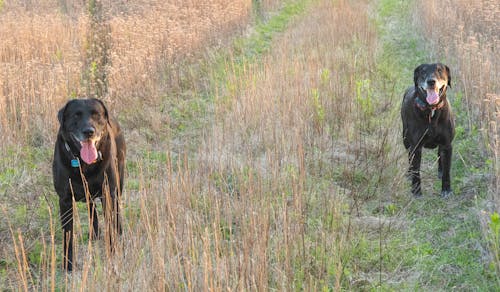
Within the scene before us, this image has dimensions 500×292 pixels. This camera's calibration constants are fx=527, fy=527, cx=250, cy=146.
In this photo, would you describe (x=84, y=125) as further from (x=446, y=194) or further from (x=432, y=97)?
(x=446, y=194)

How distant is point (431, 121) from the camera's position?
483 centimetres

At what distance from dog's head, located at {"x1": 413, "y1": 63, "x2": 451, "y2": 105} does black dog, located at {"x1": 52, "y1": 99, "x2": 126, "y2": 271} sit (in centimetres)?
280

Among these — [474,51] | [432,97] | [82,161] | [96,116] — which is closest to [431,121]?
Result: [432,97]

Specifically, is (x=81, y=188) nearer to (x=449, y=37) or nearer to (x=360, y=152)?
(x=360, y=152)

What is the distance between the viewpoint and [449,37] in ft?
27.5

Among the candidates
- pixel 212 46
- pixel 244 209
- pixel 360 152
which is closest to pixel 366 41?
pixel 212 46

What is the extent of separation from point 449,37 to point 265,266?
6.78m

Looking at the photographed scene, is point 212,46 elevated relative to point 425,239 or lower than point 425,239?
elevated

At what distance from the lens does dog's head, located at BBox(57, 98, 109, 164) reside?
3623 mm

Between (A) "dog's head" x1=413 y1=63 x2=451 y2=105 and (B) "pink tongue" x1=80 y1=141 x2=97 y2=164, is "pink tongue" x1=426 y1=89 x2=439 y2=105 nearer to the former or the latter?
(A) "dog's head" x1=413 y1=63 x2=451 y2=105

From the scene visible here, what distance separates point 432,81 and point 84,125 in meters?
3.00

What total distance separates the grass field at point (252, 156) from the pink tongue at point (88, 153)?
347 mm

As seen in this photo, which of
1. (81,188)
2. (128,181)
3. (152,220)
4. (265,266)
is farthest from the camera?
(128,181)

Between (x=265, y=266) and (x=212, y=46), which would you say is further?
(x=212, y=46)
